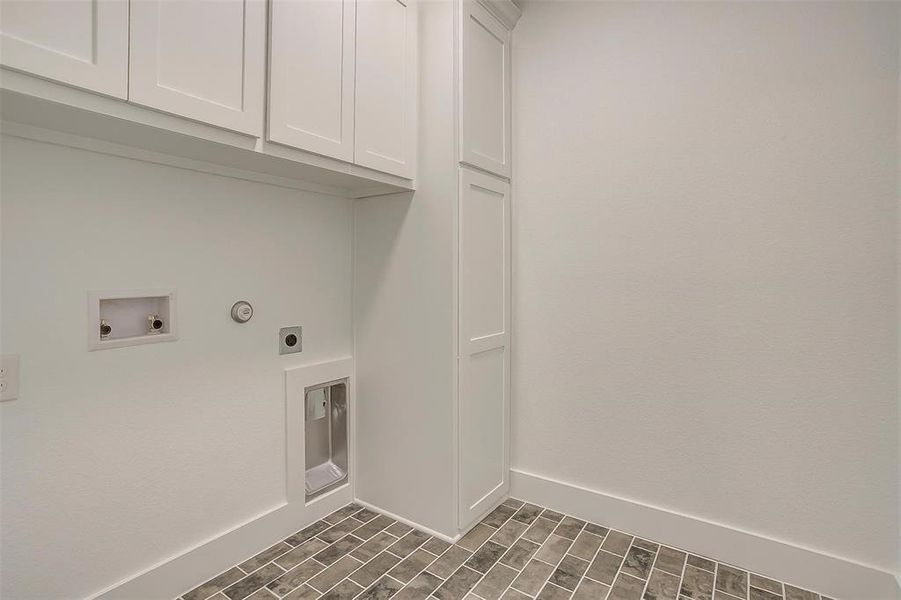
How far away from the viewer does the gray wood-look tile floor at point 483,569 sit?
5.32ft

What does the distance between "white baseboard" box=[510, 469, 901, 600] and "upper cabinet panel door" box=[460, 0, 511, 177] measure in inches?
63.6

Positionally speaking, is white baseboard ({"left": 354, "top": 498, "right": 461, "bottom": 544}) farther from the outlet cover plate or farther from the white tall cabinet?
the outlet cover plate

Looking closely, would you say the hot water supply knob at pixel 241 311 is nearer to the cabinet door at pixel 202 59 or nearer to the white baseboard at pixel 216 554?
the cabinet door at pixel 202 59

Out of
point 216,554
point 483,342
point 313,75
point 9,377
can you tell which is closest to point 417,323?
point 483,342

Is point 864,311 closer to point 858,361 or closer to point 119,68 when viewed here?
point 858,361

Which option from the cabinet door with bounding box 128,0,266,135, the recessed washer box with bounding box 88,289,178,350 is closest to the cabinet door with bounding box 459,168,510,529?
the cabinet door with bounding box 128,0,266,135

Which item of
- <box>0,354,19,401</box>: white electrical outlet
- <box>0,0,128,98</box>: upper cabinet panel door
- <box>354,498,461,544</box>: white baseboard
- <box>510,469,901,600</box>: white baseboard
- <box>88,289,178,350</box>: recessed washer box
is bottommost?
<box>354,498,461,544</box>: white baseboard

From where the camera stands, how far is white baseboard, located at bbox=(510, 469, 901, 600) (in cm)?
160

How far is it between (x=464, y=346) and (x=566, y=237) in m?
0.75

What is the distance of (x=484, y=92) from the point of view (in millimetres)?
2068

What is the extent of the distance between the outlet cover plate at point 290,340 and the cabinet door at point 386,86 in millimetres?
809

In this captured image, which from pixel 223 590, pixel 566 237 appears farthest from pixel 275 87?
pixel 223 590

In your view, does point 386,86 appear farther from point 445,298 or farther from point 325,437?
point 325,437

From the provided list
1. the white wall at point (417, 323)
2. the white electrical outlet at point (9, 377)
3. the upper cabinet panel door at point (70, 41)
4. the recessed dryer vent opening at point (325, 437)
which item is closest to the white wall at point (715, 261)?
the white wall at point (417, 323)
